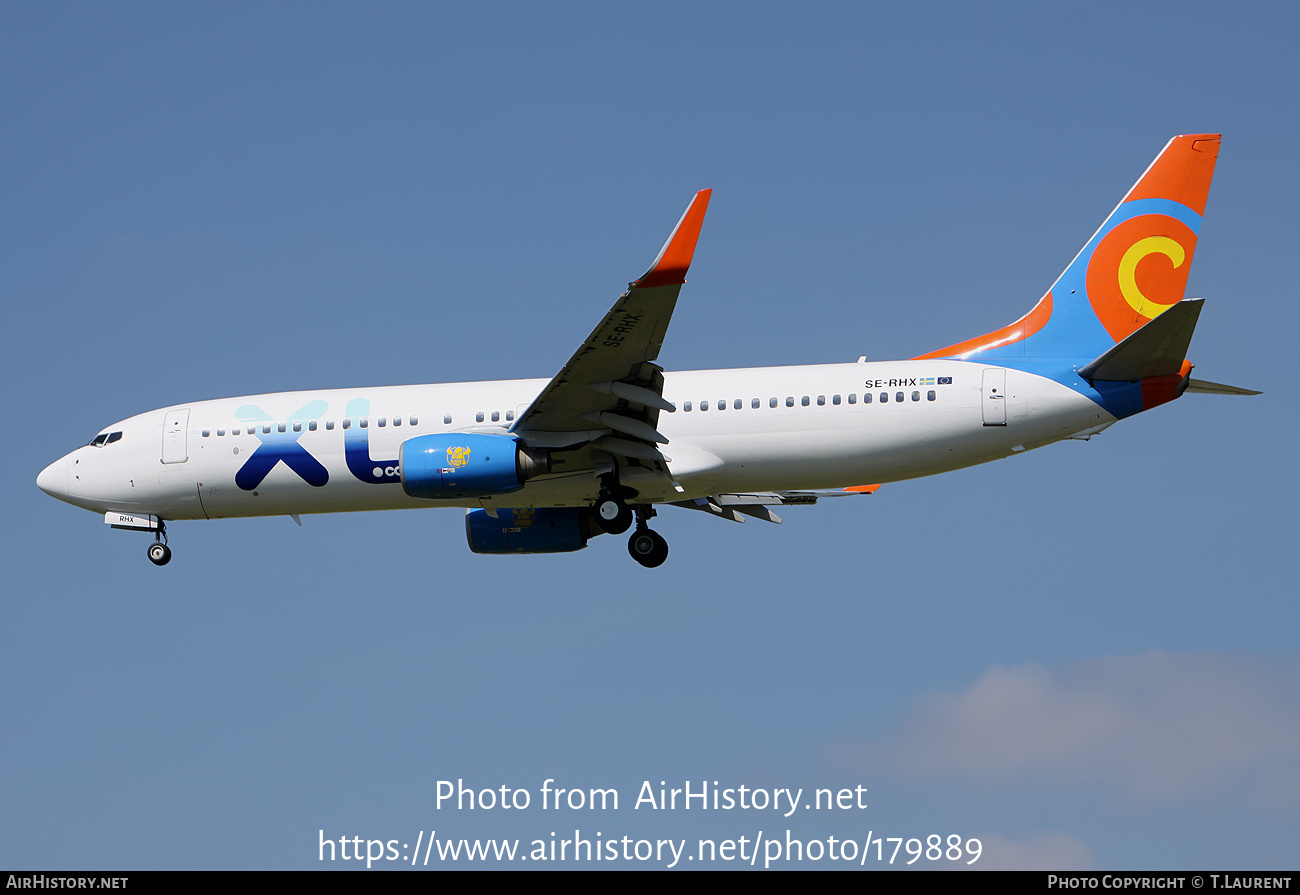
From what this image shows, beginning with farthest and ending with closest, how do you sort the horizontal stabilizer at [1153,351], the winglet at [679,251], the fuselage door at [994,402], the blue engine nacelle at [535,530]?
the blue engine nacelle at [535,530]
the fuselage door at [994,402]
the horizontal stabilizer at [1153,351]
the winglet at [679,251]

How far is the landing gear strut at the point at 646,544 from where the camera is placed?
3194 centimetres

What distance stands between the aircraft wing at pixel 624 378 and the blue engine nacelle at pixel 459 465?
2.40 ft

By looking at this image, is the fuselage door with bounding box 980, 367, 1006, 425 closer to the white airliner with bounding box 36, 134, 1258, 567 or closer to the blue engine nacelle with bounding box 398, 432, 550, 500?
the white airliner with bounding box 36, 134, 1258, 567

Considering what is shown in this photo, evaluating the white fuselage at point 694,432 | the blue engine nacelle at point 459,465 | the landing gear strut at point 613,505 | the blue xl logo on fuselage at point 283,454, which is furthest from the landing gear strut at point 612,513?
the blue xl logo on fuselage at point 283,454

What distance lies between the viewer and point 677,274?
1002 inches

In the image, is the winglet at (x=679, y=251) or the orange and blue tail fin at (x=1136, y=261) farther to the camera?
the orange and blue tail fin at (x=1136, y=261)

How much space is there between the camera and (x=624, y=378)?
92.6 feet

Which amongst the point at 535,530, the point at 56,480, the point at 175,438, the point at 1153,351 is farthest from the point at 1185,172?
the point at 56,480

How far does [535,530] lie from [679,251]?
994 cm

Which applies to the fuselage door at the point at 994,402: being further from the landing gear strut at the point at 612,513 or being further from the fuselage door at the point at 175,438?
the fuselage door at the point at 175,438

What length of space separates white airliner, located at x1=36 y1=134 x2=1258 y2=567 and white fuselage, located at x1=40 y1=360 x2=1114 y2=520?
42mm

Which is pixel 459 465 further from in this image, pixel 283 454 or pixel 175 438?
pixel 175 438
